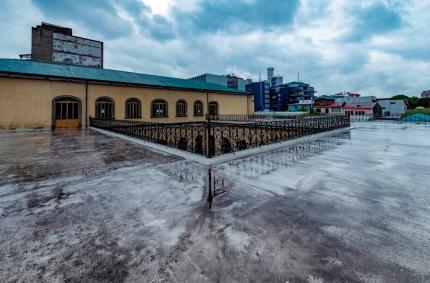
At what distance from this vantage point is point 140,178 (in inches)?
193

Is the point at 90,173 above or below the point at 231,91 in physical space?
below

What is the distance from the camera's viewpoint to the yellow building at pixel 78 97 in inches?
641

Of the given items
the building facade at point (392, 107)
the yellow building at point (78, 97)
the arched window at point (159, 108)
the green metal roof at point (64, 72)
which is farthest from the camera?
the building facade at point (392, 107)

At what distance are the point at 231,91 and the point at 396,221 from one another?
95.2ft

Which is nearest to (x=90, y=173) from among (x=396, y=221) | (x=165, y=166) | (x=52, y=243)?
(x=165, y=166)

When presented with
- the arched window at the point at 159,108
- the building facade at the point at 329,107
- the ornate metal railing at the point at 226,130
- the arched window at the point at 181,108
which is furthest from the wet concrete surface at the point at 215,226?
the building facade at the point at 329,107

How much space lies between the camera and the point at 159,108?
2377 cm

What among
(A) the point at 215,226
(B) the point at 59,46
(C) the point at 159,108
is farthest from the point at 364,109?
(B) the point at 59,46

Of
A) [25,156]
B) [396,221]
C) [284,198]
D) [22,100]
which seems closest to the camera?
[396,221]

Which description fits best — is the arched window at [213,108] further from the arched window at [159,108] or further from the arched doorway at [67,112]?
the arched doorway at [67,112]

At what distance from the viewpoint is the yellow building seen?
1627 cm

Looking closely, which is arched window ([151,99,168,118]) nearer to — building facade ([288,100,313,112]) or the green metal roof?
the green metal roof

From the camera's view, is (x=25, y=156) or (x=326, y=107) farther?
(x=326, y=107)

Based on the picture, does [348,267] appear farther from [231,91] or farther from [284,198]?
[231,91]
